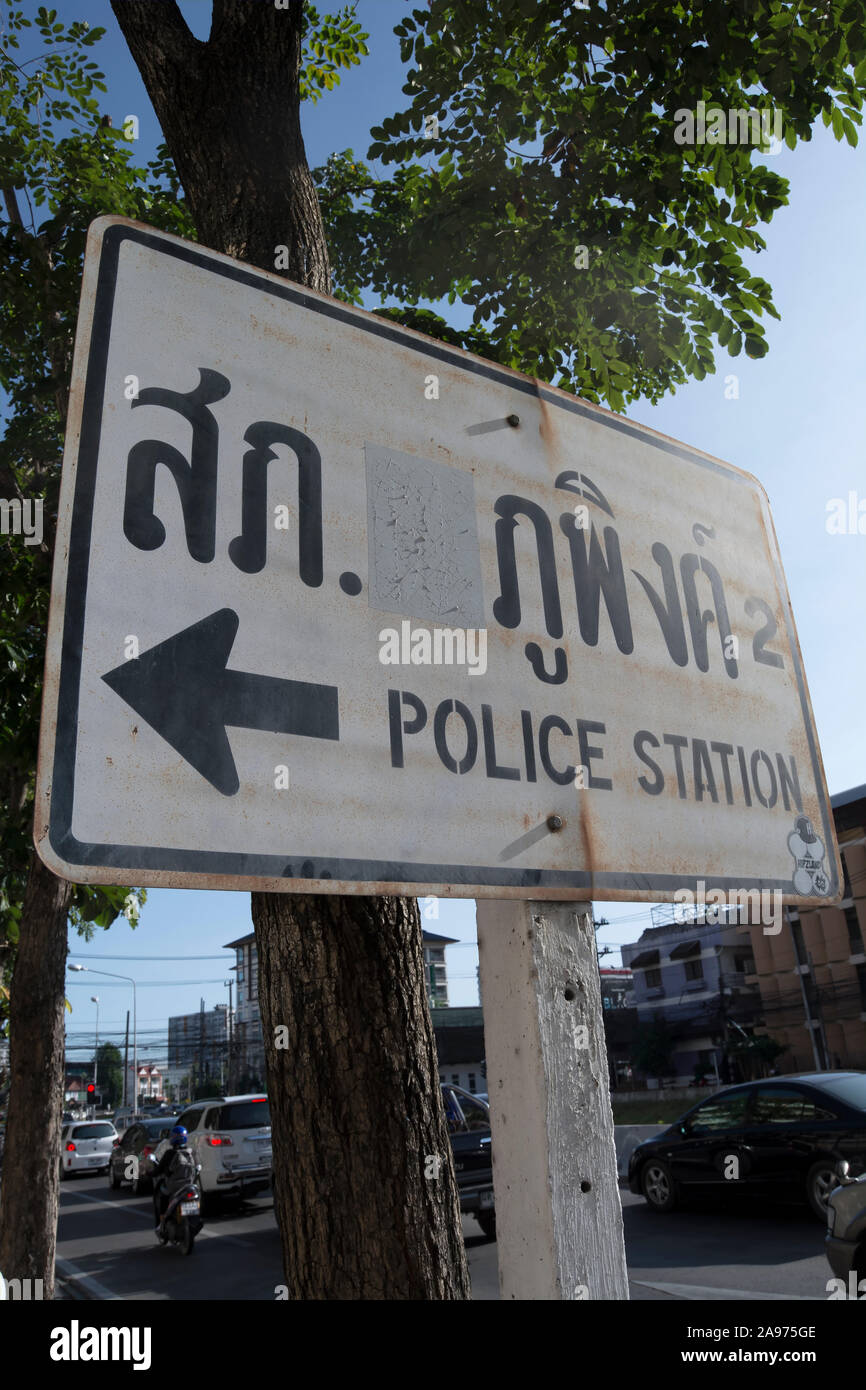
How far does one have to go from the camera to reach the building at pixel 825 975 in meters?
38.1

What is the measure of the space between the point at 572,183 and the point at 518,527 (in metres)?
4.05

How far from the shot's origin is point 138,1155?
22.8 metres

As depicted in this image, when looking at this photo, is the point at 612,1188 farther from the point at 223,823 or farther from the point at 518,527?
the point at 518,527

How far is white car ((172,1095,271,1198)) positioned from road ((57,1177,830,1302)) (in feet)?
1.75

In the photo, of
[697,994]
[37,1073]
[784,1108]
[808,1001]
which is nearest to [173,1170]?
[784,1108]

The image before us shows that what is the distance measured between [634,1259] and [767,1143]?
209cm

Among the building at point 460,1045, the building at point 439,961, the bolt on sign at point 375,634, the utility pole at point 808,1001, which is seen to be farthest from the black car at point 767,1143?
the building at point 439,961

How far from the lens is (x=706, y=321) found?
4672 millimetres

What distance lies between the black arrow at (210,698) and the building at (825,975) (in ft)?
125

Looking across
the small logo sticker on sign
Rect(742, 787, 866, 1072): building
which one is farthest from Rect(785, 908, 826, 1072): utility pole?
the small logo sticker on sign

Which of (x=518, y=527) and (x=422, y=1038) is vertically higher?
(x=518, y=527)

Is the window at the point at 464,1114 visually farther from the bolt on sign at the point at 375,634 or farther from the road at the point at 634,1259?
the bolt on sign at the point at 375,634

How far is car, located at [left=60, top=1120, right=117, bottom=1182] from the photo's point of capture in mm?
30286
